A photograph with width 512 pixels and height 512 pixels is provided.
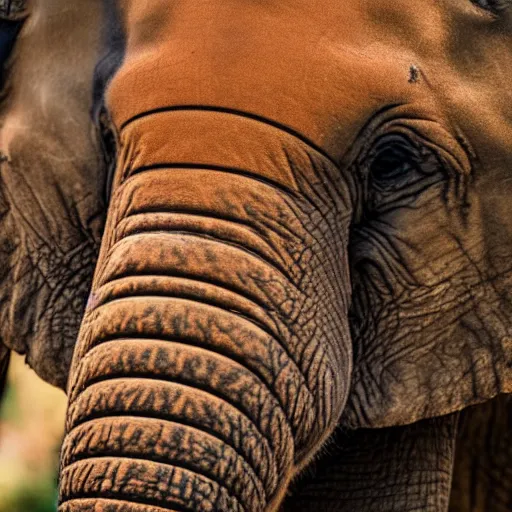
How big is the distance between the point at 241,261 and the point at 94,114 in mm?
515

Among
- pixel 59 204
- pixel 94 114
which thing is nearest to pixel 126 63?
pixel 94 114

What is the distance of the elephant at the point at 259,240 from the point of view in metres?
2.29

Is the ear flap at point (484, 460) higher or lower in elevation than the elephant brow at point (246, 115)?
lower

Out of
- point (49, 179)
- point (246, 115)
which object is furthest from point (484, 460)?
point (246, 115)

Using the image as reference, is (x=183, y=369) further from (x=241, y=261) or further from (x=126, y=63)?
(x=126, y=63)

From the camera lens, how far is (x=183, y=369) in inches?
89.4

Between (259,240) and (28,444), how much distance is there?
272cm

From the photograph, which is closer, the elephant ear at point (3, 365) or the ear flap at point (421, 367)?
the ear flap at point (421, 367)

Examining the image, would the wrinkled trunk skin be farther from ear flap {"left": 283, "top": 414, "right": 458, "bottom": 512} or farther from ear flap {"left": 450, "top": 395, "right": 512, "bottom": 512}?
ear flap {"left": 450, "top": 395, "right": 512, "bottom": 512}

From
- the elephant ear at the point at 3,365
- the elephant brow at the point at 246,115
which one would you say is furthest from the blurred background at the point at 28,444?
the elephant brow at the point at 246,115

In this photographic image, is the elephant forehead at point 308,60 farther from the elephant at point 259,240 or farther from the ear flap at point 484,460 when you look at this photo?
the ear flap at point 484,460

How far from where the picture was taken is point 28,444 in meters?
4.96

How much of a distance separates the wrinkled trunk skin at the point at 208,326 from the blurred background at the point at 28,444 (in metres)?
2.22

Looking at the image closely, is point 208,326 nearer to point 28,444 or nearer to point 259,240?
point 259,240
